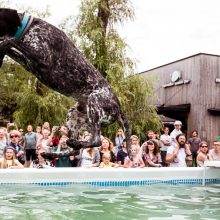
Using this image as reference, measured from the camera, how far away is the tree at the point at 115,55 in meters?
17.2

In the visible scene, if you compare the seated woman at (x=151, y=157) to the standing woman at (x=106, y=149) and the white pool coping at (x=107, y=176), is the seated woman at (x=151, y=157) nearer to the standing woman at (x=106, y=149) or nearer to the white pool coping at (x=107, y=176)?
the white pool coping at (x=107, y=176)

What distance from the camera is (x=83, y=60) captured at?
297 centimetres

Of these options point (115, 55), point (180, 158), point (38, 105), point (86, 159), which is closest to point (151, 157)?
point (180, 158)

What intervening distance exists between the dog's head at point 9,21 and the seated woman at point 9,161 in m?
6.07

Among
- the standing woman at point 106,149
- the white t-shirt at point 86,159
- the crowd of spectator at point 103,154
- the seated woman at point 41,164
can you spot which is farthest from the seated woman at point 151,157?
the seated woman at point 41,164

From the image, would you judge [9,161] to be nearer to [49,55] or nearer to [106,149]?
[106,149]

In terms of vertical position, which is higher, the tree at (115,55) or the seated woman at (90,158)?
the tree at (115,55)

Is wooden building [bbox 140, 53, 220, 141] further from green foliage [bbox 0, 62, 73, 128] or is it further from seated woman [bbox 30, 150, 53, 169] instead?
seated woman [bbox 30, 150, 53, 169]

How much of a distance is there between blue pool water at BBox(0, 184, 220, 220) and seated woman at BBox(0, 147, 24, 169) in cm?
71

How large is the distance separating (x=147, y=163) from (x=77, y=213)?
4060 millimetres

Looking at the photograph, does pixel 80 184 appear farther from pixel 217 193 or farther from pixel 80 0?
pixel 80 0

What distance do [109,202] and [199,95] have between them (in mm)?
16371

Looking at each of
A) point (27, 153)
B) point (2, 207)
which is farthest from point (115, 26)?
point (2, 207)

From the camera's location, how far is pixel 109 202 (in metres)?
6.95
